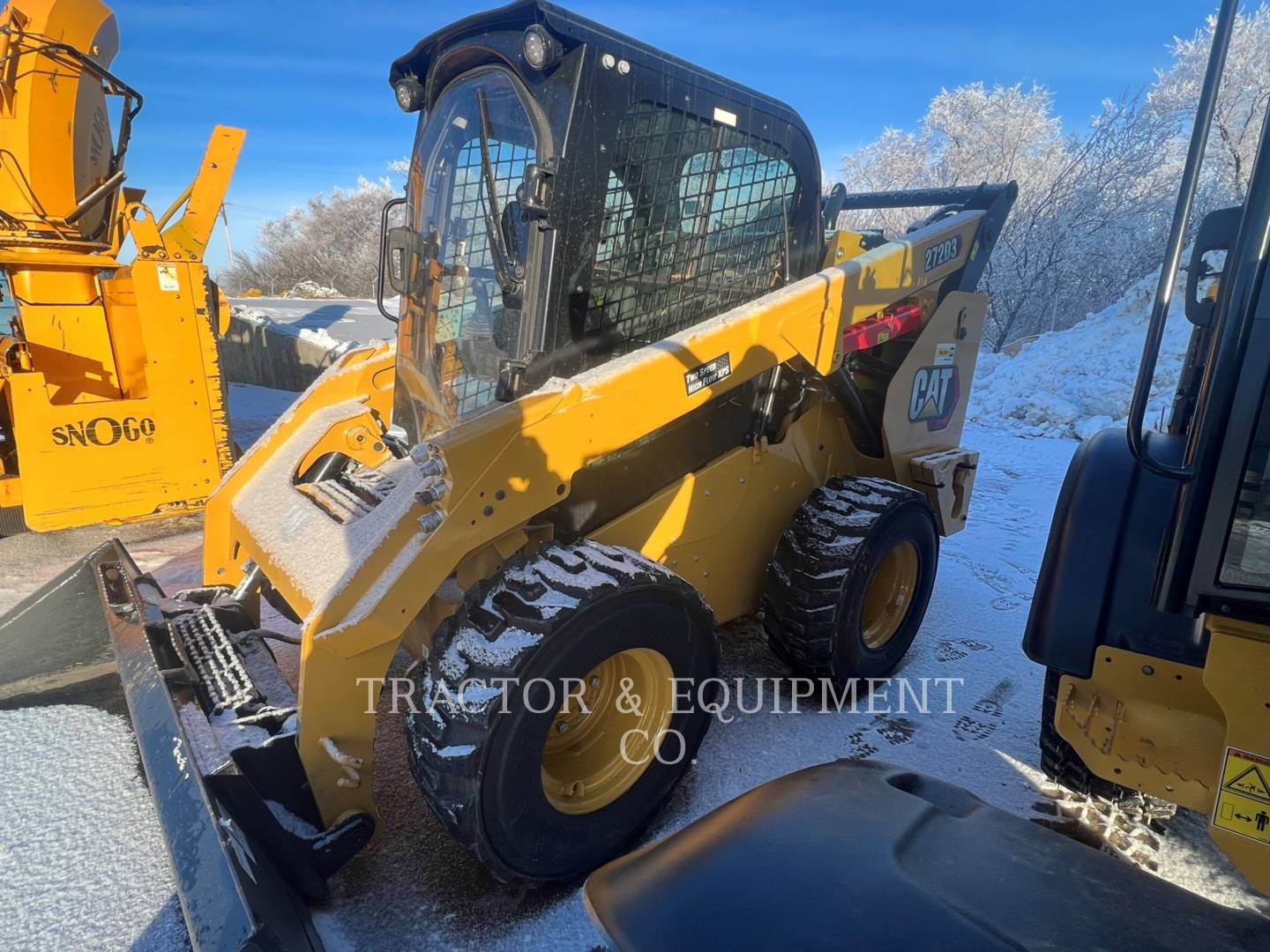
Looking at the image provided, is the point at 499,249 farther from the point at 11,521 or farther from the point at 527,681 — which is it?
the point at 11,521

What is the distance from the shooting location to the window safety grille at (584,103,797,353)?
8.30 feet

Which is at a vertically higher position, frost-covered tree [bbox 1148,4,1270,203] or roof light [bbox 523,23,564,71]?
frost-covered tree [bbox 1148,4,1270,203]

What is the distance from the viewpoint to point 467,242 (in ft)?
8.88

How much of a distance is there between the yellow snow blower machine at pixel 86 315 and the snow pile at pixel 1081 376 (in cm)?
957

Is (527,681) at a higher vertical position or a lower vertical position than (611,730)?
higher

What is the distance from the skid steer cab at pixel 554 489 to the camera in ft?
6.39

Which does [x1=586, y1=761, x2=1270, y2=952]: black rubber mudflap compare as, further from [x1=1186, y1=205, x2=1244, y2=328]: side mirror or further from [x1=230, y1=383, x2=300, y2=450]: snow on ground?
[x1=230, y1=383, x2=300, y2=450]: snow on ground

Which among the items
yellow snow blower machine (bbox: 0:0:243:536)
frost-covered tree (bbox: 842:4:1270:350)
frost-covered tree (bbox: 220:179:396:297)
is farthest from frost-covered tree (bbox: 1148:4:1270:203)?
frost-covered tree (bbox: 220:179:396:297)

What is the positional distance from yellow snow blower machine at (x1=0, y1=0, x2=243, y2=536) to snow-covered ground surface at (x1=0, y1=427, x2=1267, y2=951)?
2101 millimetres

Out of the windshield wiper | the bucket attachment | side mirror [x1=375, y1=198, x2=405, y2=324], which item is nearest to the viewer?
the bucket attachment

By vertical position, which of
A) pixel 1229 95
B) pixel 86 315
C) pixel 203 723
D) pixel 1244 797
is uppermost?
pixel 1229 95

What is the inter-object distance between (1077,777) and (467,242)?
2.90 meters

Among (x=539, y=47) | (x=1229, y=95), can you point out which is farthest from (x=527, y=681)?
(x=1229, y=95)

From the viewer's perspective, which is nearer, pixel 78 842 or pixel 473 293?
pixel 78 842
